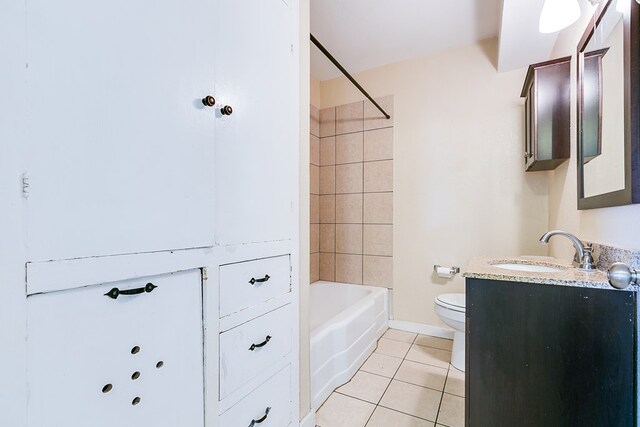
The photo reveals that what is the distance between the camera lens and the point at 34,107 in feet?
1.94

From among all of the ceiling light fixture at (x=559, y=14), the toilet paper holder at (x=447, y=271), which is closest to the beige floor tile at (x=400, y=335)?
the toilet paper holder at (x=447, y=271)

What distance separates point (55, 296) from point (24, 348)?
0.10m

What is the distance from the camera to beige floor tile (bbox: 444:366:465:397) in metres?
1.79

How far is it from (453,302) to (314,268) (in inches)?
55.0

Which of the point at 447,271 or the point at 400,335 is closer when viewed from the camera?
the point at 447,271

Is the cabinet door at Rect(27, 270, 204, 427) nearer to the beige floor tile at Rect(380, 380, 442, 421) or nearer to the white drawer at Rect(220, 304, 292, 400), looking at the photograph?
the white drawer at Rect(220, 304, 292, 400)

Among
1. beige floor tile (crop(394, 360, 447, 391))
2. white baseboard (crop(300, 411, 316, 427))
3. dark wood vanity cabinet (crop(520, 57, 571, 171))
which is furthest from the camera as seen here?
beige floor tile (crop(394, 360, 447, 391))

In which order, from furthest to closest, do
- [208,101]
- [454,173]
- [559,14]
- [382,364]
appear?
[454,173]
[382,364]
[559,14]
[208,101]

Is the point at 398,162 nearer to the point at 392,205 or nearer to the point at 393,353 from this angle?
the point at 392,205

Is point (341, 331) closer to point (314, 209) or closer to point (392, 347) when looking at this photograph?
point (392, 347)

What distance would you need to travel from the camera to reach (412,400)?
1711 millimetres

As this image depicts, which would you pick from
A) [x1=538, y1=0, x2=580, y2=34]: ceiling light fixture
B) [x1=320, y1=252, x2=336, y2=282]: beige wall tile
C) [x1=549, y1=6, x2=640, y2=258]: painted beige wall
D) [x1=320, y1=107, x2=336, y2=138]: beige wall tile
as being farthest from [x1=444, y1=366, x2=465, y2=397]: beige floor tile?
[x1=320, y1=107, x2=336, y2=138]: beige wall tile

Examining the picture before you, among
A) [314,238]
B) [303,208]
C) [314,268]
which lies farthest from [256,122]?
[314,268]

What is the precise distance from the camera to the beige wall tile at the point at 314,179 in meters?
3.05
